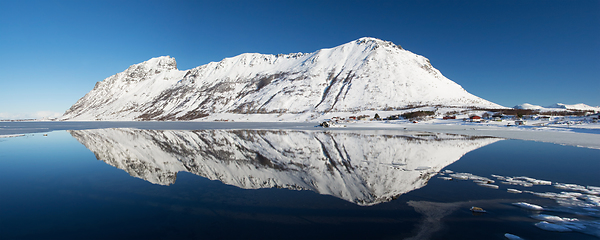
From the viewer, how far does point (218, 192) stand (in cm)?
1214

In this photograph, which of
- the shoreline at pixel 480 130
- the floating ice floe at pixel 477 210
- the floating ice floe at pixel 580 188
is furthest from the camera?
the shoreline at pixel 480 130

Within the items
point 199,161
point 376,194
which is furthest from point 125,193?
point 376,194

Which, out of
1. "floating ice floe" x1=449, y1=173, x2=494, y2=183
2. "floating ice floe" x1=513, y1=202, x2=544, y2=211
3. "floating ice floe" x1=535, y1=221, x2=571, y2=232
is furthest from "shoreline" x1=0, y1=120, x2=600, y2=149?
"floating ice floe" x1=535, y1=221, x2=571, y2=232

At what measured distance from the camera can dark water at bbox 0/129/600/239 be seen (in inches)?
319

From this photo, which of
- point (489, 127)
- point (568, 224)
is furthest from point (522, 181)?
point (489, 127)

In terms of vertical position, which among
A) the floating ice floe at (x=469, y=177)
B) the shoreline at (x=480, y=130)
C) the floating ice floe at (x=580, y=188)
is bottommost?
the floating ice floe at (x=580, y=188)

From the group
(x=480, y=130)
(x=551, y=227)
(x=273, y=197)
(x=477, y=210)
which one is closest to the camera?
(x=551, y=227)

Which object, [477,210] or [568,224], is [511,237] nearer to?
[477,210]

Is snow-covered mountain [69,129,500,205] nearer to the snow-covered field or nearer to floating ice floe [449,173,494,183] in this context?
A: floating ice floe [449,173,494,183]

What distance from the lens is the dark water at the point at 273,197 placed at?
26.6 feet

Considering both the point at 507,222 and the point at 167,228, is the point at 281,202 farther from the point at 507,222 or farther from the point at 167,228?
the point at 507,222

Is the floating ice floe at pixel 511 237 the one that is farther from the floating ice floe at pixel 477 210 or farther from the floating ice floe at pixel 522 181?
the floating ice floe at pixel 522 181

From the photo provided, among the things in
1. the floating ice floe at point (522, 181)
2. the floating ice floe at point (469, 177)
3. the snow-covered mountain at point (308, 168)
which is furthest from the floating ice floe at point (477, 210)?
the floating ice floe at point (522, 181)

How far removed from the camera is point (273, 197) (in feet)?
37.2
